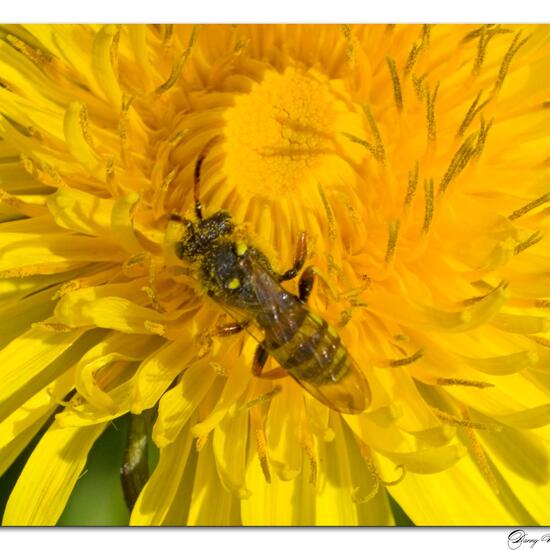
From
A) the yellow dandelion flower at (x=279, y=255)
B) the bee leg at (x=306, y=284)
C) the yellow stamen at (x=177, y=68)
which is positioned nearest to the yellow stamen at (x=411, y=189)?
the yellow dandelion flower at (x=279, y=255)

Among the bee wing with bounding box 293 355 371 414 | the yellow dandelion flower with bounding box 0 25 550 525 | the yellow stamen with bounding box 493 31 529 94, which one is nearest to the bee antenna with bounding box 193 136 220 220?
→ the yellow dandelion flower with bounding box 0 25 550 525

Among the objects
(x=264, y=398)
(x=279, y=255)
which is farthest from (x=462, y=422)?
(x=279, y=255)

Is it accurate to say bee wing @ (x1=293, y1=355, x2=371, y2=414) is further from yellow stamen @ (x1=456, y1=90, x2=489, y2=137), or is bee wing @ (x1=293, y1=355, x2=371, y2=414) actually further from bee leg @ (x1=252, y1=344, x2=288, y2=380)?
yellow stamen @ (x1=456, y1=90, x2=489, y2=137)

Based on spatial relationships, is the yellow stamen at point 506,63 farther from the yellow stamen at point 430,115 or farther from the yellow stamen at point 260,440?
the yellow stamen at point 260,440

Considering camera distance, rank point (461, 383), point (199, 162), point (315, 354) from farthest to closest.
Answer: point (199, 162), point (461, 383), point (315, 354)

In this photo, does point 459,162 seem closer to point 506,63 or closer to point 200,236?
point 506,63
